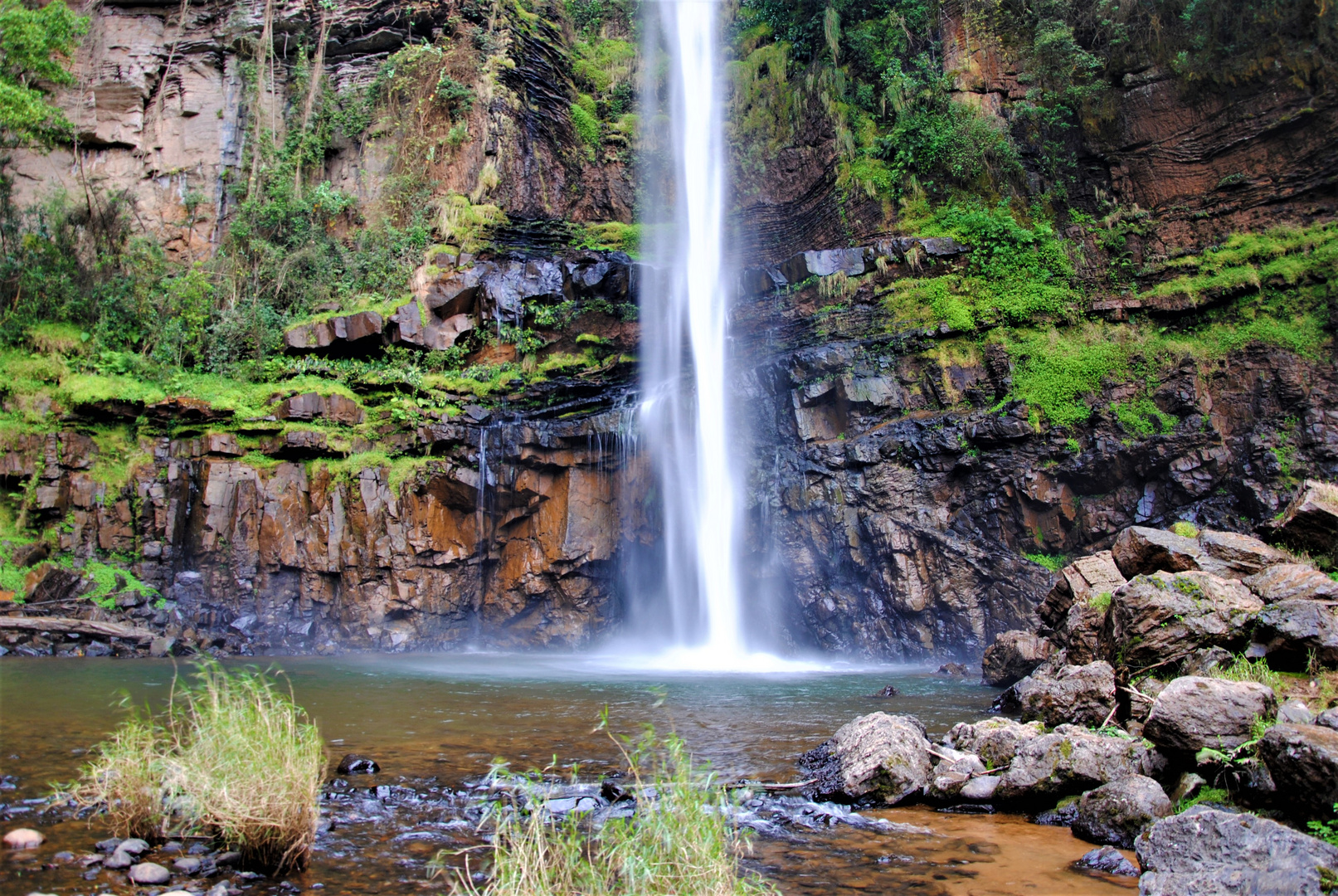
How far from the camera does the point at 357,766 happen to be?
267 inches

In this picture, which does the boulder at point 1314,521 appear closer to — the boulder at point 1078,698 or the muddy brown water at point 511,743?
the boulder at point 1078,698

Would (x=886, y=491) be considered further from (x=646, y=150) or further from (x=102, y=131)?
(x=102, y=131)

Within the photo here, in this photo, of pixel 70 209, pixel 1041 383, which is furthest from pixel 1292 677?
pixel 70 209

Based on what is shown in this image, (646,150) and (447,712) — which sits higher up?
(646,150)

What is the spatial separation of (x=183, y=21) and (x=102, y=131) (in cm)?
515

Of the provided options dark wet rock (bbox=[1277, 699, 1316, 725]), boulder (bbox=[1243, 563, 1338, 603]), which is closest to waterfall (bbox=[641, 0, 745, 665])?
boulder (bbox=[1243, 563, 1338, 603])

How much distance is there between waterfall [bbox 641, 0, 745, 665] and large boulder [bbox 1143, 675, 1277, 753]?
1170 centimetres

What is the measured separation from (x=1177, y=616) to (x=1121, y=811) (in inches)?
131

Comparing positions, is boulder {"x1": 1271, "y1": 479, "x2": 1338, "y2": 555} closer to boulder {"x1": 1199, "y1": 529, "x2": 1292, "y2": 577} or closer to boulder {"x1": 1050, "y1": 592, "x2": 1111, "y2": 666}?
boulder {"x1": 1199, "y1": 529, "x2": 1292, "y2": 577}

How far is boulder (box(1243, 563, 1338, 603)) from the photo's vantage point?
726 centimetres

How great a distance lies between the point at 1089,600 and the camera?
9906 mm

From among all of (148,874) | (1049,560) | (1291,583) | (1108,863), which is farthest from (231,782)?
(1049,560)

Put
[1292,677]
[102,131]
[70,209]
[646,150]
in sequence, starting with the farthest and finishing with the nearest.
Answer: [646,150] → [102,131] → [70,209] → [1292,677]

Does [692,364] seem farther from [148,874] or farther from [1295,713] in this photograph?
[148,874]
